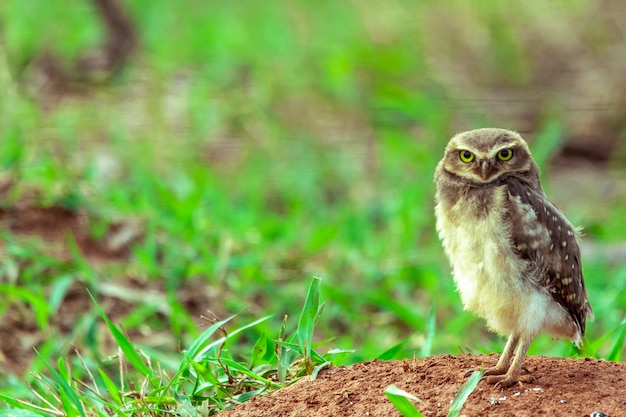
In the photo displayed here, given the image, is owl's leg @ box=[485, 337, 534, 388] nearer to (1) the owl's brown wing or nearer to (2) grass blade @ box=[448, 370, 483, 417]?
(2) grass blade @ box=[448, 370, 483, 417]

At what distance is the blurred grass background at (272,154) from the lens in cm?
617

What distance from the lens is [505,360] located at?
3.69 metres

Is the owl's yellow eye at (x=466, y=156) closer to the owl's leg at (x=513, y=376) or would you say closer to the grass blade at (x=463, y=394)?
the owl's leg at (x=513, y=376)

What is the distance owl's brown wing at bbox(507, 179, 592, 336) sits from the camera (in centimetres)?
377

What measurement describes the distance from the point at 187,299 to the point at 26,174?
4.78ft

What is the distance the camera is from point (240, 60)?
10.8 metres

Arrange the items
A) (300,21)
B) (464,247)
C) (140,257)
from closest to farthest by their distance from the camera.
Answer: (464,247) < (140,257) < (300,21)

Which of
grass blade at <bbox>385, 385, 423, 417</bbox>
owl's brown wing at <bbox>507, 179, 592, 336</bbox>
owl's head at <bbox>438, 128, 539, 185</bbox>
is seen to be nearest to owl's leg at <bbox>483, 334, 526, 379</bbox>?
owl's brown wing at <bbox>507, 179, 592, 336</bbox>

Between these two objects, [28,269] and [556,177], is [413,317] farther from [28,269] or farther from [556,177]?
[556,177]

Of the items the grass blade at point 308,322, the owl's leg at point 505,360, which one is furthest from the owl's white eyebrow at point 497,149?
the grass blade at point 308,322

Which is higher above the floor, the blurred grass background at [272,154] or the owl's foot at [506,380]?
the owl's foot at [506,380]

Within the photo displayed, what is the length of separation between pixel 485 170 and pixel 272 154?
18.3ft

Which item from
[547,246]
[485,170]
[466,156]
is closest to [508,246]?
[547,246]

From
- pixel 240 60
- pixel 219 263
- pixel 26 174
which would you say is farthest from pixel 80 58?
pixel 219 263
